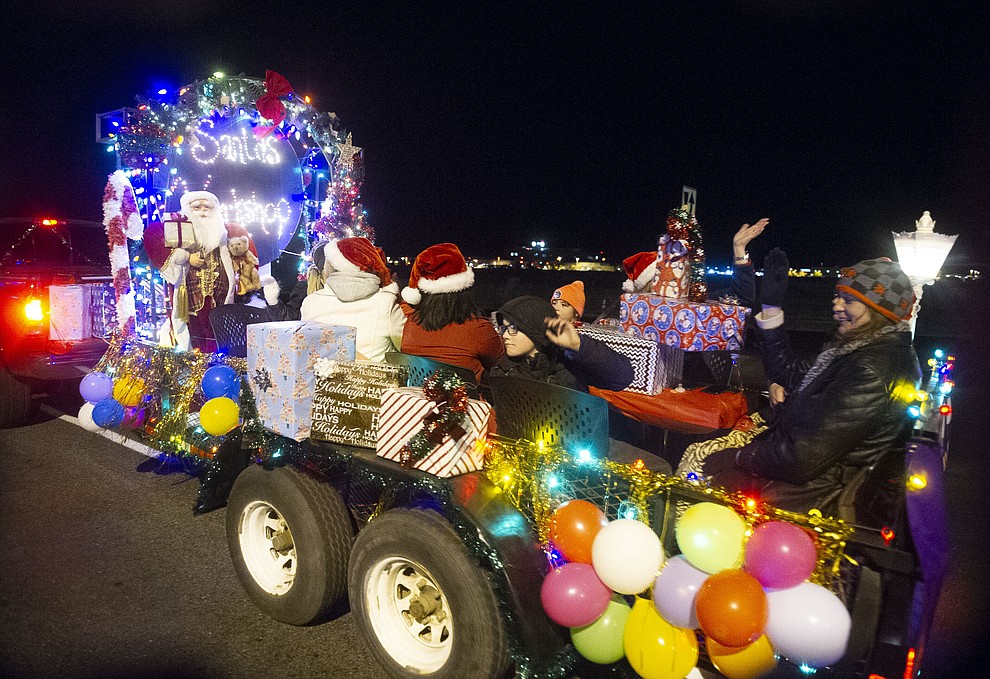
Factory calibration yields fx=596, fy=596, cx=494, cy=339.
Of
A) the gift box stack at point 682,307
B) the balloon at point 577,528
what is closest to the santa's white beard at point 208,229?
the gift box stack at point 682,307

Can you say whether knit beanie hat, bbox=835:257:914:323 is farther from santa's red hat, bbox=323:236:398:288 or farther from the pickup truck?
the pickup truck

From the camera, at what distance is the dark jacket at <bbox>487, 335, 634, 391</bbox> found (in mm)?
3094

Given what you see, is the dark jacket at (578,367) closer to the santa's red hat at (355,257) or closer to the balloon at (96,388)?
the santa's red hat at (355,257)

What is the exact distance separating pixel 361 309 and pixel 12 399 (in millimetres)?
5022

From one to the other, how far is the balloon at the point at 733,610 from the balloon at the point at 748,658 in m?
0.08

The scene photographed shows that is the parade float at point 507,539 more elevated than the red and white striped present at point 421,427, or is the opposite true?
the red and white striped present at point 421,427

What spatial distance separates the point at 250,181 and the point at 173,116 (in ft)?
6.45

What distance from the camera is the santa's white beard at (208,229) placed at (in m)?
5.51

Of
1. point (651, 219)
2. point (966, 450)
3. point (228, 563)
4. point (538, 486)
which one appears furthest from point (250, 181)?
point (651, 219)

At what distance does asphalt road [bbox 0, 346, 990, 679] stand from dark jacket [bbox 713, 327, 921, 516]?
1.52 m

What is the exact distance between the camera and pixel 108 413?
473 centimetres

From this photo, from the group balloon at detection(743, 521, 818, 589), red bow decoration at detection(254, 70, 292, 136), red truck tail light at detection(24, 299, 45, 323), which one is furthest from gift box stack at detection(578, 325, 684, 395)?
red truck tail light at detection(24, 299, 45, 323)

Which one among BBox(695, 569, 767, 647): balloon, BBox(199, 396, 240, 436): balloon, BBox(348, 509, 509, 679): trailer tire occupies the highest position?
BBox(199, 396, 240, 436): balloon

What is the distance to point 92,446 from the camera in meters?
6.03
